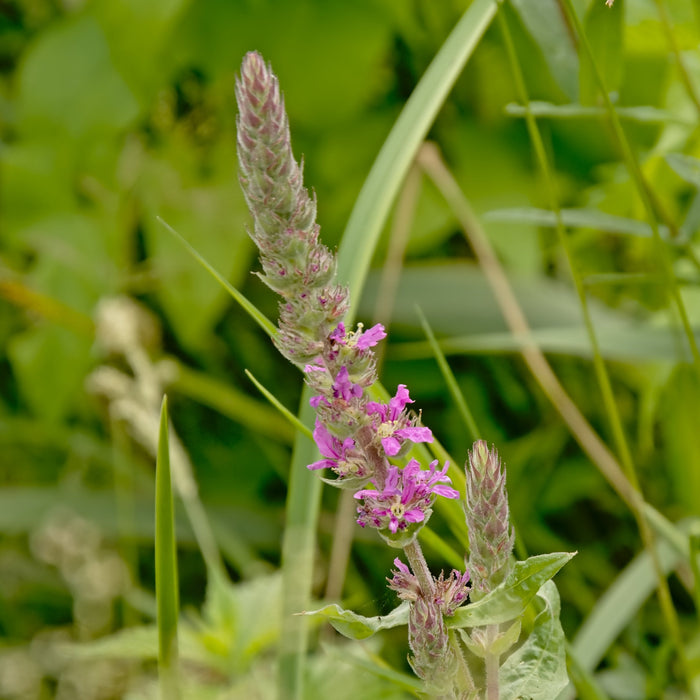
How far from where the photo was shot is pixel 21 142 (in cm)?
136

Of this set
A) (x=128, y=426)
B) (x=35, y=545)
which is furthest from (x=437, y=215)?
(x=35, y=545)

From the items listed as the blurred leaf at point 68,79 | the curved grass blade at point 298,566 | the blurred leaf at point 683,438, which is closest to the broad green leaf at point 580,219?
the curved grass blade at point 298,566

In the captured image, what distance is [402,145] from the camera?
0.67 m

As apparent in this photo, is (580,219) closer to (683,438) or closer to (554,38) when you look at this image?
(554,38)

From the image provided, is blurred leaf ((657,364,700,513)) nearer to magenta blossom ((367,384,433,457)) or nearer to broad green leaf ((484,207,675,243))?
broad green leaf ((484,207,675,243))

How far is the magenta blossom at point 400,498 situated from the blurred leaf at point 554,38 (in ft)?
1.29

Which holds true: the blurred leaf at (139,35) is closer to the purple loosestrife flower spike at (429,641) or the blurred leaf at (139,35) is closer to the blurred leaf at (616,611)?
the blurred leaf at (616,611)

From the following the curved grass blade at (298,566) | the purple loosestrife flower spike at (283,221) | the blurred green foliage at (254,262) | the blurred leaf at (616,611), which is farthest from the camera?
the blurred green foliage at (254,262)

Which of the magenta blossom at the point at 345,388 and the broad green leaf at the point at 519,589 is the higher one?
the magenta blossom at the point at 345,388

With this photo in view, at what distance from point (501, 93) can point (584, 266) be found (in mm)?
266

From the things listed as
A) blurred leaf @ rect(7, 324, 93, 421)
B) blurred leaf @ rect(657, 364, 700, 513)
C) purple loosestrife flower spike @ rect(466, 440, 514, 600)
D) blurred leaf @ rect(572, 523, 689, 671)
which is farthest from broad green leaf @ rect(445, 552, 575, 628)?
Answer: blurred leaf @ rect(7, 324, 93, 421)

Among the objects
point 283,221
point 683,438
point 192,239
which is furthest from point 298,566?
point 192,239

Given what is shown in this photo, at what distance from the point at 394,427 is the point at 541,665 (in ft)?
0.41

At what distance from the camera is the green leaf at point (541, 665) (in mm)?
376
